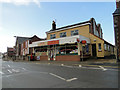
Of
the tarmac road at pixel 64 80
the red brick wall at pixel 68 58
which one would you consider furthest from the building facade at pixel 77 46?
the tarmac road at pixel 64 80

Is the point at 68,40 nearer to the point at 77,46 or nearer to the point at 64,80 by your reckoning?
the point at 77,46

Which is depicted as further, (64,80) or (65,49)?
(65,49)

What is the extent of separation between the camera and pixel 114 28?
15.6 metres

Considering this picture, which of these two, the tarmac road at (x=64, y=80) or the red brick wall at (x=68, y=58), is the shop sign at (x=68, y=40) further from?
the tarmac road at (x=64, y=80)

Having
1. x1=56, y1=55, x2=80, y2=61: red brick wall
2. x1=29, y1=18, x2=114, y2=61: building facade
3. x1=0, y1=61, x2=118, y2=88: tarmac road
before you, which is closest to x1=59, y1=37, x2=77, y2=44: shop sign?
x1=29, y1=18, x2=114, y2=61: building facade

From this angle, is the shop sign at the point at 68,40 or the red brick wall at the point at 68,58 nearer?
the shop sign at the point at 68,40

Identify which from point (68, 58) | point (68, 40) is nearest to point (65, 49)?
point (68, 58)

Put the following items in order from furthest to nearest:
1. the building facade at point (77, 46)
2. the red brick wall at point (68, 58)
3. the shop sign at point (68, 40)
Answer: the building facade at point (77, 46), the red brick wall at point (68, 58), the shop sign at point (68, 40)

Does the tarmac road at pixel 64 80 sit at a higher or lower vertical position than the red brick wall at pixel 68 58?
lower

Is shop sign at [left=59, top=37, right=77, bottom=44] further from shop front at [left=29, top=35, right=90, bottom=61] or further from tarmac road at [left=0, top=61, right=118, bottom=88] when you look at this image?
tarmac road at [left=0, top=61, right=118, bottom=88]

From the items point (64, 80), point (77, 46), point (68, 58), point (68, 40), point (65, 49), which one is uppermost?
point (68, 40)

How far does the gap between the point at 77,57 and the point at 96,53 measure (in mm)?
4797

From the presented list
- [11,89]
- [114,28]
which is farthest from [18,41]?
[11,89]

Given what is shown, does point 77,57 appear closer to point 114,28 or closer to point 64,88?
point 114,28
